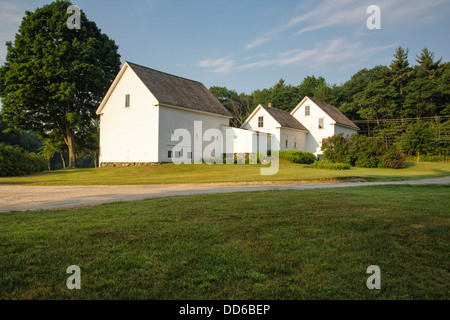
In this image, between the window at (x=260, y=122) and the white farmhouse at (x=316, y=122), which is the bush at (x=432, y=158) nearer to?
the white farmhouse at (x=316, y=122)

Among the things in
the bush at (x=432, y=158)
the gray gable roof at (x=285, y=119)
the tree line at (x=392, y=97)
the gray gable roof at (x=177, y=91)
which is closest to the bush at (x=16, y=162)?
the gray gable roof at (x=177, y=91)

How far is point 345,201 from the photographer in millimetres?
8461

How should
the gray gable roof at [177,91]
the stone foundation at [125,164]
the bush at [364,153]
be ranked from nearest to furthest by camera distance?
the stone foundation at [125,164], the gray gable roof at [177,91], the bush at [364,153]

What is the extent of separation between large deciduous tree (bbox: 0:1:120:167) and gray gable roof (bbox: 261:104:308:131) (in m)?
19.5

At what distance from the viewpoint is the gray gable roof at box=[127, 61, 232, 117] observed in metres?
29.6

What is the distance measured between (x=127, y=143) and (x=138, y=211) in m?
24.4

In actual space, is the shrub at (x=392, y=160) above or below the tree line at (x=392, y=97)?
below

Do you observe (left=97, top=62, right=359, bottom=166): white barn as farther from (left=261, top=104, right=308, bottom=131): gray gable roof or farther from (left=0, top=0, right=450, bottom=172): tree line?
(left=0, top=0, right=450, bottom=172): tree line

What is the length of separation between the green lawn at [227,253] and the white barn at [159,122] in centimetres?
2218

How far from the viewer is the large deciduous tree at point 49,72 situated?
103 feet

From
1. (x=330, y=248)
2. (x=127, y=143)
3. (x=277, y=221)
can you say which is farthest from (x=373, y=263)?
(x=127, y=143)

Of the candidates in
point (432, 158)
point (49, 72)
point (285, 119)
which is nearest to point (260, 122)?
point (285, 119)

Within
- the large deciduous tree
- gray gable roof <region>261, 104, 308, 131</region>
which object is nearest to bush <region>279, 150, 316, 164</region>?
gray gable roof <region>261, 104, 308, 131</region>
